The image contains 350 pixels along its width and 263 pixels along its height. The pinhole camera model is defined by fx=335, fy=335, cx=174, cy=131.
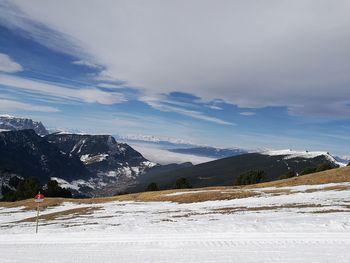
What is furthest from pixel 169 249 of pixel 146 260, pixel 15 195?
pixel 15 195

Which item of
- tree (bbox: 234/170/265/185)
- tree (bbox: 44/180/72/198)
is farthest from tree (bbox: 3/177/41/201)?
tree (bbox: 234/170/265/185)

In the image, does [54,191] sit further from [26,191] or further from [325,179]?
[325,179]

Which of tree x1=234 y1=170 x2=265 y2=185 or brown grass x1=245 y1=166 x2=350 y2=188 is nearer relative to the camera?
brown grass x1=245 y1=166 x2=350 y2=188

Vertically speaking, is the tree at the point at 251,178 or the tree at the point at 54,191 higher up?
the tree at the point at 251,178

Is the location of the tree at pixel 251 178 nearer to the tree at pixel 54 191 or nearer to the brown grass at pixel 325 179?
the brown grass at pixel 325 179

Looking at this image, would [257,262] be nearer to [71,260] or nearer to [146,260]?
[146,260]

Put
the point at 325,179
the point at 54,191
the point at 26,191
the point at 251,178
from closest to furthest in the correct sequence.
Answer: the point at 325,179
the point at 54,191
the point at 26,191
the point at 251,178

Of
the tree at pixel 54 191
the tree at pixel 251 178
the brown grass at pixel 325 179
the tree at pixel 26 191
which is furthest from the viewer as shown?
the tree at pixel 251 178

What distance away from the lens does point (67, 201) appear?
7562cm

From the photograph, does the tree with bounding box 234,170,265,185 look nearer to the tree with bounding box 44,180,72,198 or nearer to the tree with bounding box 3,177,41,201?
the tree with bounding box 44,180,72,198

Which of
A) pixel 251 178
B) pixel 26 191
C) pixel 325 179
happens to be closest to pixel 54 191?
pixel 26 191

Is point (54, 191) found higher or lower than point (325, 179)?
lower

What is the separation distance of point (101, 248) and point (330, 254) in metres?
10.5

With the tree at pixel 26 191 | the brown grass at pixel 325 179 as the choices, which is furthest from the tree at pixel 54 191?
the brown grass at pixel 325 179
